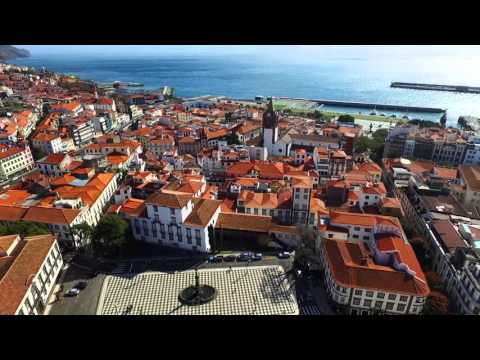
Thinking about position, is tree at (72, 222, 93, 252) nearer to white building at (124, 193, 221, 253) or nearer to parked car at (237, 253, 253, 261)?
white building at (124, 193, 221, 253)

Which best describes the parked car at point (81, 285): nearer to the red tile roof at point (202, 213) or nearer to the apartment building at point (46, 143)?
the red tile roof at point (202, 213)

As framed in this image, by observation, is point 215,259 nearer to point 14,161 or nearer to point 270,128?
point 270,128

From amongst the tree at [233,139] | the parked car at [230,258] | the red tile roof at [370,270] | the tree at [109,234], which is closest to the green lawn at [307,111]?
the tree at [233,139]

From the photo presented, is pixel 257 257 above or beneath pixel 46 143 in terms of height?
beneath

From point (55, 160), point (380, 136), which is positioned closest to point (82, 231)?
point (55, 160)

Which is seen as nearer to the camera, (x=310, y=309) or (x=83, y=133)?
(x=310, y=309)
